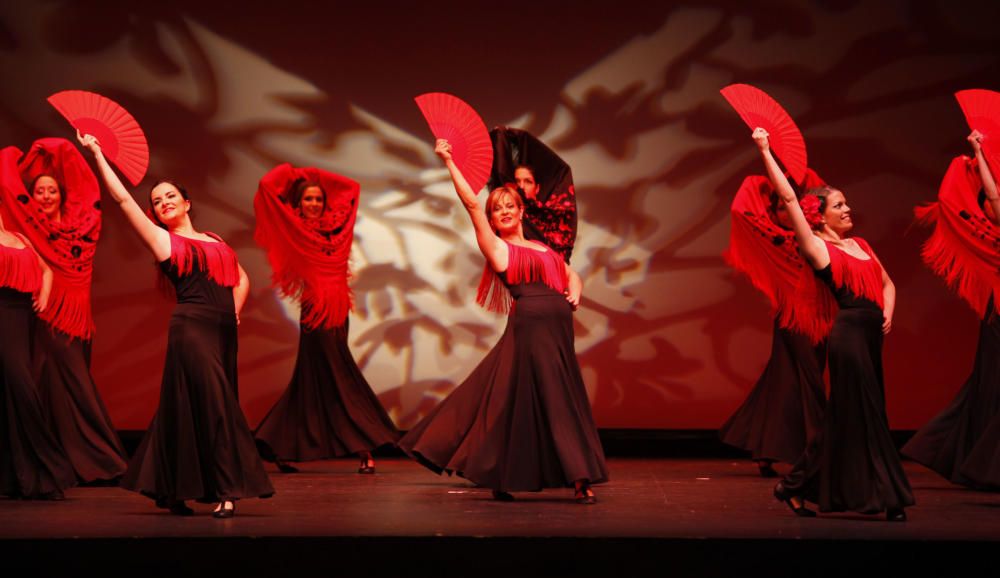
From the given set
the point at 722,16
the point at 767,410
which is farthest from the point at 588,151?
the point at 767,410

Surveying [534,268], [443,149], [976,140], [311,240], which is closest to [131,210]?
[443,149]

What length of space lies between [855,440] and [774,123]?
1.13 metres

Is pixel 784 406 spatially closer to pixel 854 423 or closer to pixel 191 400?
pixel 854 423

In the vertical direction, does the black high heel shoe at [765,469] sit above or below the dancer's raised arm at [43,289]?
below

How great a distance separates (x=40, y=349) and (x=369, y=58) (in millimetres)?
2806

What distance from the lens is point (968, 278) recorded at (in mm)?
5266

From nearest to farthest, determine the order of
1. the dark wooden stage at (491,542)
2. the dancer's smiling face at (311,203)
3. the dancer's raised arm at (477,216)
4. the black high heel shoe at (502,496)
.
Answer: the dark wooden stage at (491,542), the dancer's raised arm at (477,216), the black high heel shoe at (502,496), the dancer's smiling face at (311,203)

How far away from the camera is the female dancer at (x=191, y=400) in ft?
14.4

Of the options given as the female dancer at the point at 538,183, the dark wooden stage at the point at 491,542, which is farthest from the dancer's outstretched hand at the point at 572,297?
the dark wooden stage at the point at 491,542

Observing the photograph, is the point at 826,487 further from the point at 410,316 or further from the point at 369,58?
the point at 369,58

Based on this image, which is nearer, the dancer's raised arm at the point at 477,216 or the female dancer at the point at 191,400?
the female dancer at the point at 191,400

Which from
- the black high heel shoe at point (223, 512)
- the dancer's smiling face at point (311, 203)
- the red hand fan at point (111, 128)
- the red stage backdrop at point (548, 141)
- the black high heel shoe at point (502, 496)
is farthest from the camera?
the red stage backdrop at point (548, 141)

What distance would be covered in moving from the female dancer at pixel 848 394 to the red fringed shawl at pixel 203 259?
193 cm

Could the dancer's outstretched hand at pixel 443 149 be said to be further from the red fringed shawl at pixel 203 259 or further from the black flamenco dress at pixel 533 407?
the red fringed shawl at pixel 203 259
